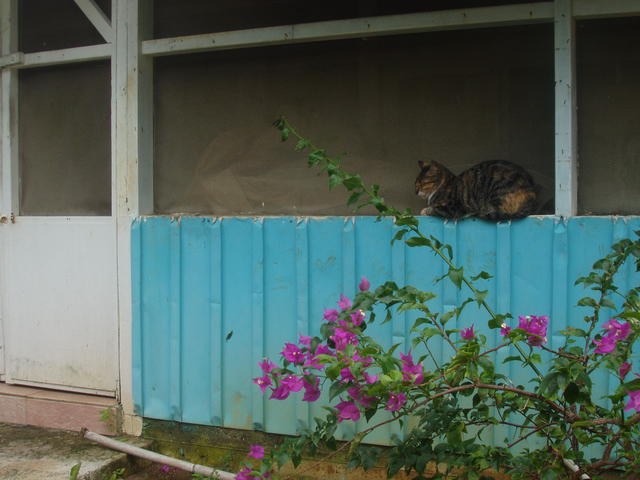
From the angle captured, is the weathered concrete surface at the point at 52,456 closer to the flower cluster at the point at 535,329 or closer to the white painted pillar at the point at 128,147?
the white painted pillar at the point at 128,147

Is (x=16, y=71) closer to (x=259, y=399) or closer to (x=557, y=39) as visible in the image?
(x=259, y=399)

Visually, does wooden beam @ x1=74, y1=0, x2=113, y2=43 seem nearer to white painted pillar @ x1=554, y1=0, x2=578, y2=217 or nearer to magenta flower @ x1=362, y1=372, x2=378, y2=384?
white painted pillar @ x1=554, y1=0, x2=578, y2=217

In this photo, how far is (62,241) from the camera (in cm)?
433

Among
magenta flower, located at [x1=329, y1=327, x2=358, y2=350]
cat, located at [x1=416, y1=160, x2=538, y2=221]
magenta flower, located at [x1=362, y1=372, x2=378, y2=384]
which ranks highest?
cat, located at [x1=416, y1=160, x2=538, y2=221]

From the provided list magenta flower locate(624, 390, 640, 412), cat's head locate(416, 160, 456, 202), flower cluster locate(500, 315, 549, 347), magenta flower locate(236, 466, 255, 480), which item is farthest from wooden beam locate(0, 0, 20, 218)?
magenta flower locate(624, 390, 640, 412)

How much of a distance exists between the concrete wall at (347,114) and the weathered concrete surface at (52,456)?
152cm

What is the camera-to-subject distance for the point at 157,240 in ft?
13.1

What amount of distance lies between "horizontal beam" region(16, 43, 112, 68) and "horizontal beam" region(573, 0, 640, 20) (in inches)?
105

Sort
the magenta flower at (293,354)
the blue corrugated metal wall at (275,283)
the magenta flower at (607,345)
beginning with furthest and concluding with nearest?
the blue corrugated metal wall at (275,283) < the magenta flower at (293,354) < the magenta flower at (607,345)

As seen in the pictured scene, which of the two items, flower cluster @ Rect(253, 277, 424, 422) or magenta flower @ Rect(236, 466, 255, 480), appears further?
magenta flower @ Rect(236, 466, 255, 480)

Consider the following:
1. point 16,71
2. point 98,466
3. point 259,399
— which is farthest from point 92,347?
point 16,71

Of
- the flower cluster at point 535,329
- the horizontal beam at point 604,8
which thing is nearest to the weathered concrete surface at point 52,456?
the flower cluster at point 535,329

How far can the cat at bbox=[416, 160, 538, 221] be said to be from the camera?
11.1 ft

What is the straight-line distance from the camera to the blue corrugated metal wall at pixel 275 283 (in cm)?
325
